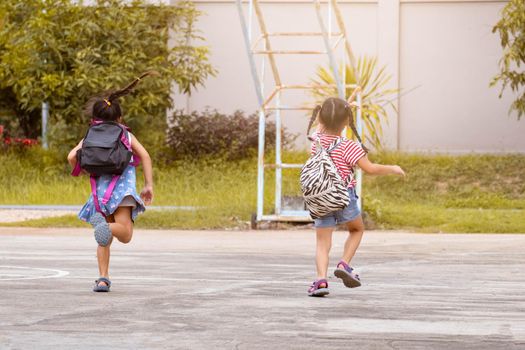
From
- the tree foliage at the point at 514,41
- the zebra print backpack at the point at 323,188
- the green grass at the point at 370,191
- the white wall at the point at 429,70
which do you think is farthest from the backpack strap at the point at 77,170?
the white wall at the point at 429,70

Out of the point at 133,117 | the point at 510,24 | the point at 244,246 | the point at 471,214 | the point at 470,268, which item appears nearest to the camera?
the point at 470,268

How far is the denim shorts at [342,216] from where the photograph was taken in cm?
1054

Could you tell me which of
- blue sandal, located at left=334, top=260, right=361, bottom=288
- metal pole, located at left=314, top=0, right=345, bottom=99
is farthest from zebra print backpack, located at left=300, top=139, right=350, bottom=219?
metal pole, located at left=314, top=0, right=345, bottom=99

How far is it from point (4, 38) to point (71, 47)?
1.33 meters

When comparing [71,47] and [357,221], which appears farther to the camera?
[71,47]

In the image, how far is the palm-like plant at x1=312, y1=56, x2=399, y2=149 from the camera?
26.5 meters

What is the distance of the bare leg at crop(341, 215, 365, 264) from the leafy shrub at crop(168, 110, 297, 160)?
52.2 feet

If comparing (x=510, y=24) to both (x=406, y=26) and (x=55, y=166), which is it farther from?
(x=55, y=166)

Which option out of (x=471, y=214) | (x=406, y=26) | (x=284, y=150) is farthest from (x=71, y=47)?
(x=471, y=214)

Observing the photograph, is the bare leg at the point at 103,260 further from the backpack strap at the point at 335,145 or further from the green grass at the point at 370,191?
the green grass at the point at 370,191

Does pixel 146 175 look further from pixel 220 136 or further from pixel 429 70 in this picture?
pixel 429 70

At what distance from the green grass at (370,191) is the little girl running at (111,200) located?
27.0ft

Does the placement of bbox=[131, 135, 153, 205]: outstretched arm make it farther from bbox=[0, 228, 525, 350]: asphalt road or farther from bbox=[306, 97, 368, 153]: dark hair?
bbox=[306, 97, 368, 153]: dark hair

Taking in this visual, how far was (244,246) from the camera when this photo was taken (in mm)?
15930
